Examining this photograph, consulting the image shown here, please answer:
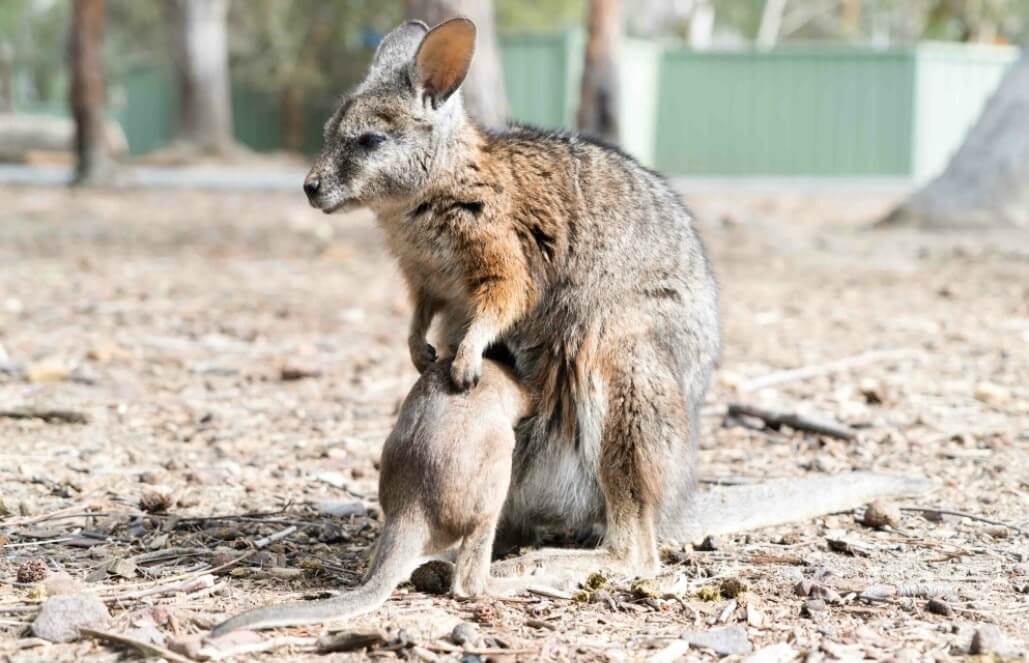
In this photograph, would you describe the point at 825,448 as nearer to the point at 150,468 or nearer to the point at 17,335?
the point at 150,468

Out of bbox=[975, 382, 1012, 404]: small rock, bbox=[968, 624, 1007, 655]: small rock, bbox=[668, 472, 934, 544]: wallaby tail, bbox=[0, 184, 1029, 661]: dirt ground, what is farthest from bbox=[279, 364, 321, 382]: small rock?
bbox=[968, 624, 1007, 655]: small rock

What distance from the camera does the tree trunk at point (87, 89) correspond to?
1599 cm

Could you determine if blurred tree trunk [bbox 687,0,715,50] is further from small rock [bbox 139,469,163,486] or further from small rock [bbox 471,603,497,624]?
small rock [bbox 471,603,497,624]

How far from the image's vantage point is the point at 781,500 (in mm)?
4402

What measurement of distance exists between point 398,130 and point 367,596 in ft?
4.99

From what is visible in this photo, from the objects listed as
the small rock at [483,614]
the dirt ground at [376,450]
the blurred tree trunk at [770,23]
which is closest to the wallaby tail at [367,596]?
the dirt ground at [376,450]

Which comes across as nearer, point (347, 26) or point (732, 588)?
point (732, 588)

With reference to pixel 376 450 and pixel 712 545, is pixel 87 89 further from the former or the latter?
pixel 712 545

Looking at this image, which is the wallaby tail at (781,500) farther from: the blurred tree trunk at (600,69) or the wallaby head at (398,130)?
the blurred tree trunk at (600,69)

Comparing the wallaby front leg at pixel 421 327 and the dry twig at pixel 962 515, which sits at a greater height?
the wallaby front leg at pixel 421 327

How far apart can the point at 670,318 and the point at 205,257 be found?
7.69 m

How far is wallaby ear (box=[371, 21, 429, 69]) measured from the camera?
4.32 m

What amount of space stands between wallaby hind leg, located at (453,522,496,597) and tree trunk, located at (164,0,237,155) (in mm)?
23612

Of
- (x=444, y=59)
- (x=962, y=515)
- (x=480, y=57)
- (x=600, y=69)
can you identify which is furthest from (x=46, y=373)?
(x=600, y=69)
